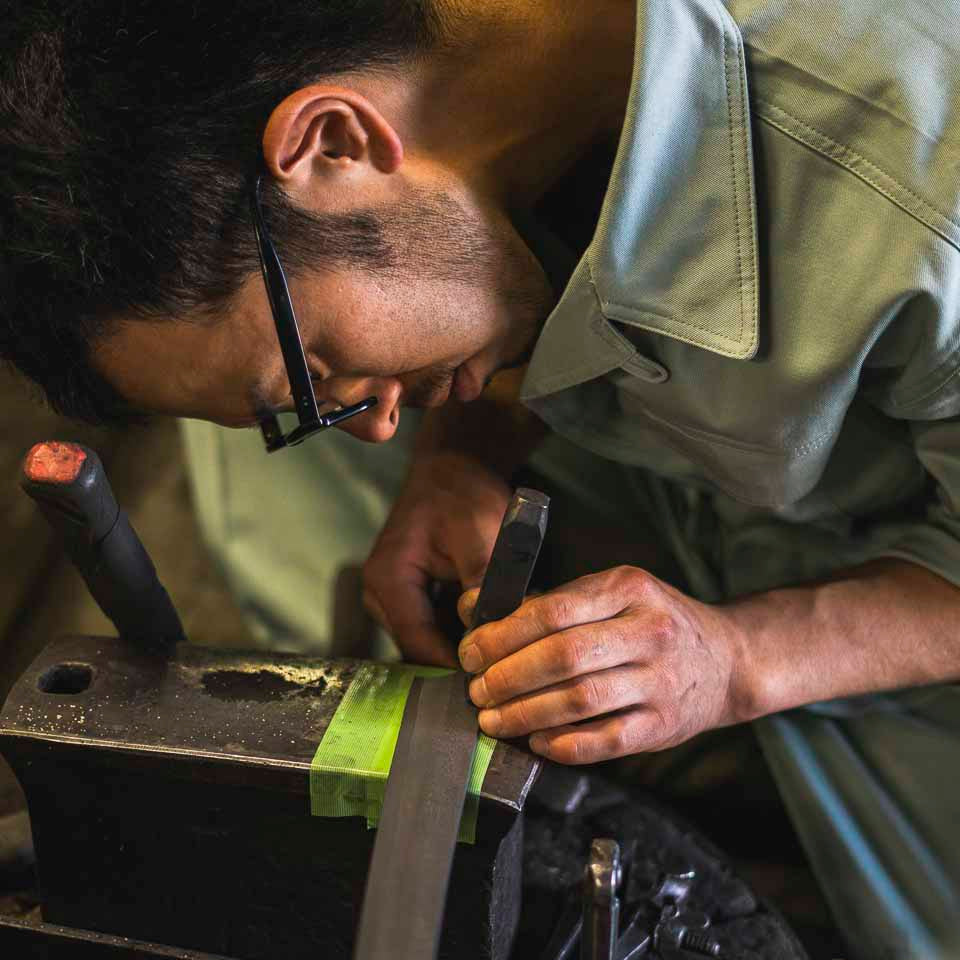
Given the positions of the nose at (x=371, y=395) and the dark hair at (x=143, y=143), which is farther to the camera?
the nose at (x=371, y=395)

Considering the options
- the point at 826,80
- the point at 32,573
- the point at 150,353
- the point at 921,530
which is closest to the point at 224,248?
the point at 150,353

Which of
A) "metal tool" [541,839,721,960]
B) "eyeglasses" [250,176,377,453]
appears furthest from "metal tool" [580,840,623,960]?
"eyeglasses" [250,176,377,453]

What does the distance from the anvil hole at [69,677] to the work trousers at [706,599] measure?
0.64m

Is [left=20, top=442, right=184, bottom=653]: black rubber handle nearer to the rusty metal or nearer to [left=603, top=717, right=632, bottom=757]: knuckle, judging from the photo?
the rusty metal

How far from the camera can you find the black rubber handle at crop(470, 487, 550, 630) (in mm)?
814

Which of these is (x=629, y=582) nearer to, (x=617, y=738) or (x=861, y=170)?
(x=617, y=738)

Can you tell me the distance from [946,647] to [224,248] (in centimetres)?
Answer: 74

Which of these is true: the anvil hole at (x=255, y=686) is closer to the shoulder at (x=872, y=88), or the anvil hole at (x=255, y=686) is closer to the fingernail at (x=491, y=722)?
the fingernail at (x=491, y=722)

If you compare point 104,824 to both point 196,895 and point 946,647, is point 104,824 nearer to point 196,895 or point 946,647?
point 196,895

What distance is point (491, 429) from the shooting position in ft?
4.45

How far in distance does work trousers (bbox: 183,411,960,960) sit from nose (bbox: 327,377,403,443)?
0.44 metres

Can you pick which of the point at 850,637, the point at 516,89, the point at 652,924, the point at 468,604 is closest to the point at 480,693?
the point at 468,604

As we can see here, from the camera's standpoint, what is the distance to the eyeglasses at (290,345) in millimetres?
824

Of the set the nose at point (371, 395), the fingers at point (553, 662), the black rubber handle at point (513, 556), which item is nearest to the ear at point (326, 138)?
the nose at point (371, 395)
